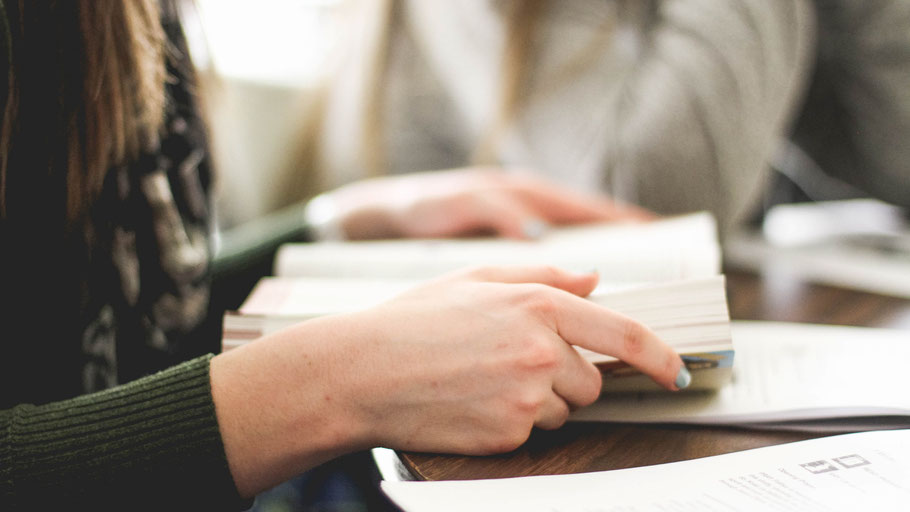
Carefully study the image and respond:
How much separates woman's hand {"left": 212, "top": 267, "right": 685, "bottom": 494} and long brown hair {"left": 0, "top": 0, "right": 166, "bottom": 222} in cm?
23

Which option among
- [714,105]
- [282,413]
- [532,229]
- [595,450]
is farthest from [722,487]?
[714,105]

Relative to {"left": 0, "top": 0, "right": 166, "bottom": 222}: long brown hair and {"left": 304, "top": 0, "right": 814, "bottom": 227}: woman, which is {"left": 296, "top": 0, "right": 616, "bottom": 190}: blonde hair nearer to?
{"left": 304, "top": 0, "right": 814, "bottom": 227}: woman

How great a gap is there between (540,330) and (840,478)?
0.54ft

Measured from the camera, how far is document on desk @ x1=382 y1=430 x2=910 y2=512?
31cm

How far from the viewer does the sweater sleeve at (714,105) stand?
93 cm

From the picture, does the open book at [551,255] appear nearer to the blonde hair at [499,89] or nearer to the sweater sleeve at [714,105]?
the sweater sleeve at [714,105]

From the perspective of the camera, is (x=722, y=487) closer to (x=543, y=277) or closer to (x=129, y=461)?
(x=543, y=277)

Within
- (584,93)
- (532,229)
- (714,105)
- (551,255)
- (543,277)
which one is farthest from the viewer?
(584,93)

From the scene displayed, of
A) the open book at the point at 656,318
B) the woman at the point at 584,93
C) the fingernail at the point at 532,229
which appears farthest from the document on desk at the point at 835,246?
the open book at the point at 656,318

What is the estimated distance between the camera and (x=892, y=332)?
558 millimetres

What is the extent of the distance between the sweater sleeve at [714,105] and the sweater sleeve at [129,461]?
0.77 m

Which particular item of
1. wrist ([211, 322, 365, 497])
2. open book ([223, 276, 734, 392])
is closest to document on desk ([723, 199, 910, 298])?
open book ([223, 276, 734, 392])

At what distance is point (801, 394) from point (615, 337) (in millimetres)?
135

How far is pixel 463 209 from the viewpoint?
0.76 metres
